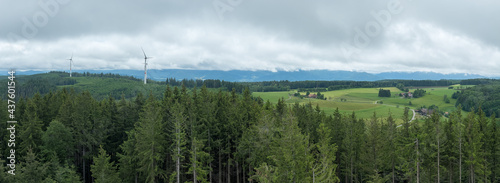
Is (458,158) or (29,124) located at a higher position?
(29,124)

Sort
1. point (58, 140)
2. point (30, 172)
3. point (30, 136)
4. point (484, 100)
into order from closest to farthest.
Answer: point (30, 172) → point (30, 136) → point (58, 140) → point (484, 100)

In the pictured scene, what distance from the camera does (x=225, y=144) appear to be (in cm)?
4872

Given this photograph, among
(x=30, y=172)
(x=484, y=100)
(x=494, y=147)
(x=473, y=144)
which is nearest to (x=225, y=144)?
(x=30, y=172)

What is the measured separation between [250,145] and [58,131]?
1322 inches

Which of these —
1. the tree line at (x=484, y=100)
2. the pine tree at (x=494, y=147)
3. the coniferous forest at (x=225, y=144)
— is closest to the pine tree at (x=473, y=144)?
the coniferous forest at (x=225, y=144)

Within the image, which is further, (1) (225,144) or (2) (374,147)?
(1) (225,144)

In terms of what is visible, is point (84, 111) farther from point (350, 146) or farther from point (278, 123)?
point (350, 146)

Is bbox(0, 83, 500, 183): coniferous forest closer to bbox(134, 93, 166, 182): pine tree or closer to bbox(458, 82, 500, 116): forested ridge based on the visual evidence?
bbox(134, 93, 166, 182): pine tree

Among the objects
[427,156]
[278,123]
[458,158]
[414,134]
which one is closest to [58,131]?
[278,123]

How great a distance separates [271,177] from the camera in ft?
87.8

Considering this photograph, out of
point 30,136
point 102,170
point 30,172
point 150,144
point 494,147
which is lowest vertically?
point 30,172

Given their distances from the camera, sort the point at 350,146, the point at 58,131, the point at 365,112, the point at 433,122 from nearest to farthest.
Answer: the point at 433,122 < the point at 58,131 < the point at 350,146 < the point at 365,112

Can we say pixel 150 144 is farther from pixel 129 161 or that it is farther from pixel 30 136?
pixel 30 136

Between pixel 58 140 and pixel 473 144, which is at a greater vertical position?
pixel 473 144
